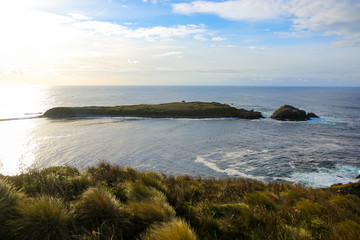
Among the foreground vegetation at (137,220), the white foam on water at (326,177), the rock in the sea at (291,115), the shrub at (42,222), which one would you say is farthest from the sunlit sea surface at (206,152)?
the rock in the sea at (291,115)

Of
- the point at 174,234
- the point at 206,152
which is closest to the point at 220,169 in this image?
the point at 206,152

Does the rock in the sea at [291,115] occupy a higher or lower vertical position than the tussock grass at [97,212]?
lower

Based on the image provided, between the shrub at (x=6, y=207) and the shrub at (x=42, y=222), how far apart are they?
20 centimetres

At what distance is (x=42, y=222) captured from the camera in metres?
4.32

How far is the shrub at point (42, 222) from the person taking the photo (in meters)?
4.16

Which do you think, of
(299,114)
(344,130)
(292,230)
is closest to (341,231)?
(292,230)

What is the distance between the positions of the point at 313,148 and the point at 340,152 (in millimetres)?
3257

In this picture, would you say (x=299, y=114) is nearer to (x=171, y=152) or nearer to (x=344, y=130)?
(x=344, y=130)

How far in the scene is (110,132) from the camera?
134 feet

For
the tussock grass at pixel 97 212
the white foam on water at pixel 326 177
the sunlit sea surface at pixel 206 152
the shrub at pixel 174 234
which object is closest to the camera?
the shrub at pixel 174 234

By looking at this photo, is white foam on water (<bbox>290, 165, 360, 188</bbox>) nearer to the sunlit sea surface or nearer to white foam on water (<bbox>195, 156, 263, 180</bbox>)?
the sunlit sea surface

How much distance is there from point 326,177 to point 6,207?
2524 cm

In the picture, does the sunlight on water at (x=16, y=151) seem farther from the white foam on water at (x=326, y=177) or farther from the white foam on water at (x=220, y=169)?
the white foam on water at (x=326, y=177)

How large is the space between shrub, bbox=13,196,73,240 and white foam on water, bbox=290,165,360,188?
20912mm
